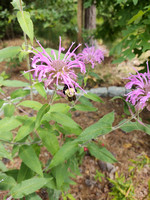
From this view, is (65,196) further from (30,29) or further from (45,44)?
(45,44)

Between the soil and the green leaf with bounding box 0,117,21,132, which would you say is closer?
the green leaf with bounding box 0,117,21,132

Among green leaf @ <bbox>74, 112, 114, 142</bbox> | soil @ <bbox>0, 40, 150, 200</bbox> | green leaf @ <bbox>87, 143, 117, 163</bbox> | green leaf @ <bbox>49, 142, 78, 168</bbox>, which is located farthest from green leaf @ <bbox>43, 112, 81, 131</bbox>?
soil @ <bbox>0, 40, 150, 200</bbox>

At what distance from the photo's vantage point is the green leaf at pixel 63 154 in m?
1.01

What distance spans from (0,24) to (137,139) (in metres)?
4.84

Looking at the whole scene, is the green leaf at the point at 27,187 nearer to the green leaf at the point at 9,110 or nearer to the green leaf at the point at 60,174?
the green leaf at the point at 60,174

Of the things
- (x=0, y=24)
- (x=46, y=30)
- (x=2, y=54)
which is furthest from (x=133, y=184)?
(x=0, y=24)

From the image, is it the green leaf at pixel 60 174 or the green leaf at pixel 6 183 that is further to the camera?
the green leaf at pixel 60 174

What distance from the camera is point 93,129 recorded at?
92cm

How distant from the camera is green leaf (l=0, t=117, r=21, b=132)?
1.00m

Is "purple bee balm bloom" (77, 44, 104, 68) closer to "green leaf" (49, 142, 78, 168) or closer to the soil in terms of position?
the soil

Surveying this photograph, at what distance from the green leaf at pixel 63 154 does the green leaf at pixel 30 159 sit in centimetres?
7

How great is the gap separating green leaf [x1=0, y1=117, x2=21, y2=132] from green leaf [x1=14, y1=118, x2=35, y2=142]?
2.1 inches

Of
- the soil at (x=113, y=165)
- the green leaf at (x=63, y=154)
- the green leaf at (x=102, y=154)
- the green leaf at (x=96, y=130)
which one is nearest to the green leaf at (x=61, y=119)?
the green leaf at (x=96, y=130)

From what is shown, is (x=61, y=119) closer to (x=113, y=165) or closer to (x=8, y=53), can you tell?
(x=8, y=53)
